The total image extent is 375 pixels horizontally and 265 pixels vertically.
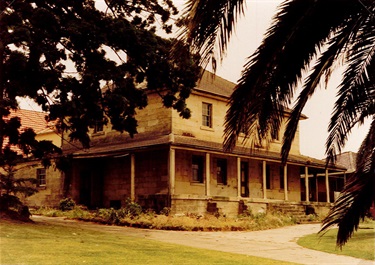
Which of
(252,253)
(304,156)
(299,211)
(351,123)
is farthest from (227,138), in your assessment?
(304,156)

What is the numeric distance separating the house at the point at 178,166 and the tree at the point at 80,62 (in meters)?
6.27

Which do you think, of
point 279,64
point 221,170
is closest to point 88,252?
point 279,64

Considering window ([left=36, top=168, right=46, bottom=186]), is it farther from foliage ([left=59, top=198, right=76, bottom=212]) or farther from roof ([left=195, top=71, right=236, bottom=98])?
roof ([left=195, top=71, right=236, bottom=98])

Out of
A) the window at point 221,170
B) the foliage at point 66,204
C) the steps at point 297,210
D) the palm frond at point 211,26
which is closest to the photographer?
the palm frond at point 211,26

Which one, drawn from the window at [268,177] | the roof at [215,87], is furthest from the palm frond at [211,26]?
the window at [268,177]

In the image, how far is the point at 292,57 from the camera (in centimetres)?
614

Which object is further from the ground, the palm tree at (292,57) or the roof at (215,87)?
the roof at (215,87)

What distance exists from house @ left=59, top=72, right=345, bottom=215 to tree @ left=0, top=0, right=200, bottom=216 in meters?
6.27

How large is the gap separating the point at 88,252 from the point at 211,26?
17.6 ft

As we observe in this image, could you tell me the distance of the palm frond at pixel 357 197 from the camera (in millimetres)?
5699

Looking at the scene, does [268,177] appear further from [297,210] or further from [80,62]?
[80,62]

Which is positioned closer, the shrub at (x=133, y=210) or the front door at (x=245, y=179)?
the shrub at (x=133, y=210)

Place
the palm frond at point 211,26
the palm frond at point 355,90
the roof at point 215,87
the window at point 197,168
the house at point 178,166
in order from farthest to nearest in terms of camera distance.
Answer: the roof at point 215,87 → the window at point 197,168 → the house at point 178,166 → the palm frond at point 355,90 → the palm frond at point 211,26

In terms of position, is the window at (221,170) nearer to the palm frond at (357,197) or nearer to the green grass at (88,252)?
the green grass at (88,252)
